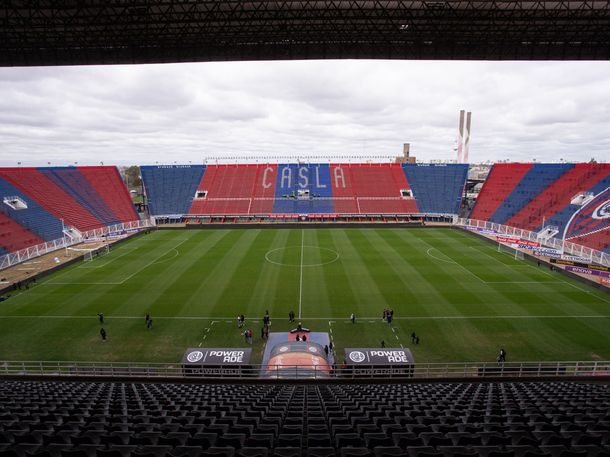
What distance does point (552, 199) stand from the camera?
45.7 metres

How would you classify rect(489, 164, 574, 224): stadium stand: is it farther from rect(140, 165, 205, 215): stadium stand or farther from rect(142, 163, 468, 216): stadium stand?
rect(140, 165, 205, 215): stadium stand

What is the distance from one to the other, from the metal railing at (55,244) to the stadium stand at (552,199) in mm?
48750

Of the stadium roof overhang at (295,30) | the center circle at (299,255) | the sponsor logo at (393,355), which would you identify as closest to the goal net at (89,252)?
the center circle at (299,255)

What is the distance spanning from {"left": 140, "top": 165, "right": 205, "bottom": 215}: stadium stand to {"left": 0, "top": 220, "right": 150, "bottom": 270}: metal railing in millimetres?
5782

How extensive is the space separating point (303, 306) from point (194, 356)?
9869 millimetres

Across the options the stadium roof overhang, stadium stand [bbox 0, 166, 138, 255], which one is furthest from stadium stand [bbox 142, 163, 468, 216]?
the stadium roof overhang

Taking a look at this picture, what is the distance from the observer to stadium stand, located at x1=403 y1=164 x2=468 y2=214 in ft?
191

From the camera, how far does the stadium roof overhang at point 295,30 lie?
1773 cm

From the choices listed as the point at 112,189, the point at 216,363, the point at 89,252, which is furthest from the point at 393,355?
the point at 112,189

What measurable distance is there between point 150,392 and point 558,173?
55834 millimetres

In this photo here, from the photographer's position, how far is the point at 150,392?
11.4m

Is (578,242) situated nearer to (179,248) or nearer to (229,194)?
(179,248)

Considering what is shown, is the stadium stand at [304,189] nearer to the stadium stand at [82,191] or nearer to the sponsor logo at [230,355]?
the stadium stand at [82,191]

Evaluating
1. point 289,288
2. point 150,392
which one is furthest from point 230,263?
point 150,392
